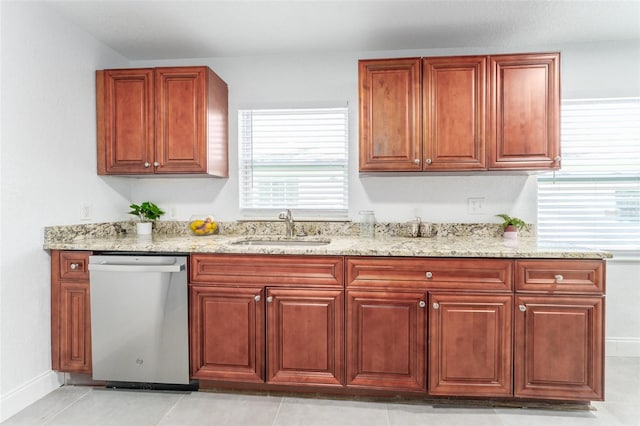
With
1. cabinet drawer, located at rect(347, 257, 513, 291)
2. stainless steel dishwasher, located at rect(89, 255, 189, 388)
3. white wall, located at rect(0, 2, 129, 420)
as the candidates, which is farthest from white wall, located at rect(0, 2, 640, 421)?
cabinet drawer, located at rect(347, 257, 513, 291)

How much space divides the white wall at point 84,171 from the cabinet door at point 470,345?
0.91 meters

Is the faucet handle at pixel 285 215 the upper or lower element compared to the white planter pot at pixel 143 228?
upper

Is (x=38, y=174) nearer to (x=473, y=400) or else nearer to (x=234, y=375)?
(x=234, y=375)

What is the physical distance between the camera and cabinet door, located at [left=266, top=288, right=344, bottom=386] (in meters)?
2.10

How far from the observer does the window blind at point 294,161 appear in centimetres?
288

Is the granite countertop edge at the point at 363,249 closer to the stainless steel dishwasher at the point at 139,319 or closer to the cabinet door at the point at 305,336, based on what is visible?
the stainless steel dishwasher at the point at 139,319

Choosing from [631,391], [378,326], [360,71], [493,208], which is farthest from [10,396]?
[631,391]

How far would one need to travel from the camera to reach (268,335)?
2.14m

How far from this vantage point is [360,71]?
2.40 meters

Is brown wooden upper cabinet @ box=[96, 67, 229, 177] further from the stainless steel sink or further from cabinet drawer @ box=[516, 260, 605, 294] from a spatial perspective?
cabinet drawer @ box=[516, 260, 605, 294]

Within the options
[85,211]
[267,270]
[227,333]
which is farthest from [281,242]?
[85,211]

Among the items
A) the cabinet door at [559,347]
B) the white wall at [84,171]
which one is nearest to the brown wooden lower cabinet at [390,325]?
the cabinet door at [559,347]

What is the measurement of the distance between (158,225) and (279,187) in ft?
3.54

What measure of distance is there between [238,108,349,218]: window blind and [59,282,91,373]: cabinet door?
1305 mm
